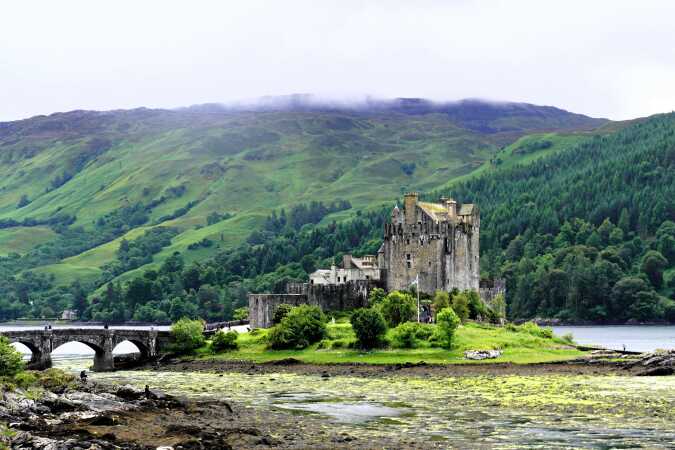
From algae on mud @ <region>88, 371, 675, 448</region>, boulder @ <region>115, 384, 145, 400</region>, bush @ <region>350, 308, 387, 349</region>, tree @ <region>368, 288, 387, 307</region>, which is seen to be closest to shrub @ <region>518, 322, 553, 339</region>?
tree @ <region>368, 288, 387, 307</region>

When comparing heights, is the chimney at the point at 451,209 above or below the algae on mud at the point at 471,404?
above

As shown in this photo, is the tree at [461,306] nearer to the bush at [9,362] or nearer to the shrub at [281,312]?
the shrub at [281,312]

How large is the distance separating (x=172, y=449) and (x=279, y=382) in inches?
1744

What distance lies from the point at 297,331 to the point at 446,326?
1737 cm

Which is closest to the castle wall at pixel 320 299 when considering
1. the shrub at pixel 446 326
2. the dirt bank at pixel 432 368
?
the dirt bank at pixel 432 368

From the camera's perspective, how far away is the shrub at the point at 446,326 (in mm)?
116188

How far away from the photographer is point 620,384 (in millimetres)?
94312

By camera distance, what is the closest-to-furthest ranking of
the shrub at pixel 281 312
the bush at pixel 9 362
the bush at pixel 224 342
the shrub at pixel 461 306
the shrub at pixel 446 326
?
the bush at pixel 9 362 → the shrub at pixel 446 326 → the bush at pixel 224 342 → the shrub at pixel 461 306 → the shrub at pixel 281 312

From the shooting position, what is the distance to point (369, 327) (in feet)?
390

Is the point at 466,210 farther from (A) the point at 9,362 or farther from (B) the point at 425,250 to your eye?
(A) the point at 9,362

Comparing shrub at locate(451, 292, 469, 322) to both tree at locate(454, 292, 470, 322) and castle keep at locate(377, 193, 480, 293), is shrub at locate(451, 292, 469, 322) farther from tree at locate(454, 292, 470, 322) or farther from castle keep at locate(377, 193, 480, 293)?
castle keep at locate(377, 193, 480, 293)

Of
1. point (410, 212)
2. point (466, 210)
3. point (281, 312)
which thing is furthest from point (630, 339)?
point (281, 312)

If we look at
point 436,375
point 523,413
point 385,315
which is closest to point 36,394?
point 523,413

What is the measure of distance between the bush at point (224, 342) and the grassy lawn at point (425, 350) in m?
0.82
